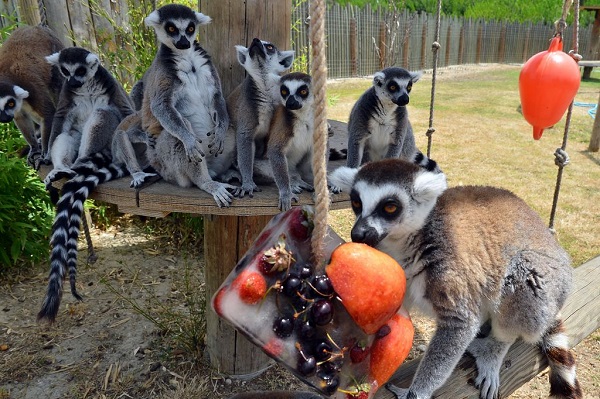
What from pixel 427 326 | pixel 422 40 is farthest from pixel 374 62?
pixel 427 326

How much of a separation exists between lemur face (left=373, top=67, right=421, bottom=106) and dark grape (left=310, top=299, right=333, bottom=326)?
5.93ft

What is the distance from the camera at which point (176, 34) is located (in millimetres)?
2498

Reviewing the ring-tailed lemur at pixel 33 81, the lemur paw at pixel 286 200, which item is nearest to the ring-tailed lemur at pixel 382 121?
the lemur paw at pixel 286 200

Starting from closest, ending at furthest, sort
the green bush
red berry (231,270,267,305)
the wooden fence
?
1. red berry (231,270,267,305)
2. the green bush
3. the wooden fence

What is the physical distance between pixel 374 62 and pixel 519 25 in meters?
12.9

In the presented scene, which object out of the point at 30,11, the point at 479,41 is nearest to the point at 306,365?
the point at 30,11

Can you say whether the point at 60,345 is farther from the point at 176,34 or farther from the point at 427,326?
the point at 427,326

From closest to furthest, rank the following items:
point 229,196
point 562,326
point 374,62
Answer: point 229,196
point 562,326
point 374,62

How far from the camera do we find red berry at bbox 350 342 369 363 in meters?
1.24

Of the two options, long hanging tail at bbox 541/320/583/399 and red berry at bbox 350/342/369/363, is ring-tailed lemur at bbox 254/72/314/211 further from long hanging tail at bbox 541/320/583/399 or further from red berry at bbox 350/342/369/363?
long hanging tail at bbox 541/320/583/399

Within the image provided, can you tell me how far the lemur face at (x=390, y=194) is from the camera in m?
1.75

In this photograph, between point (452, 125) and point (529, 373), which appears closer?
point (529, 373)

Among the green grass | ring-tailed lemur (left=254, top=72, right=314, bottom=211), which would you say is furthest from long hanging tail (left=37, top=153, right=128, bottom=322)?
the green grass

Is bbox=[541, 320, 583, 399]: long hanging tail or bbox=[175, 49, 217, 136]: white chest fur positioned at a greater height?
bbox=[175, 49, 217, 136]: white chest fur
